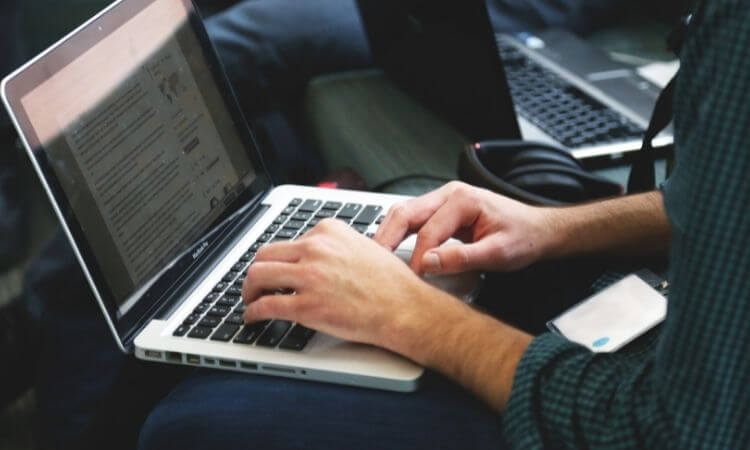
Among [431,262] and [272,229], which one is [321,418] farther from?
[272,229]

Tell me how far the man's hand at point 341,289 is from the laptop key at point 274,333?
2 cm

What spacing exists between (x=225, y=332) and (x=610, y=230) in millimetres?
406

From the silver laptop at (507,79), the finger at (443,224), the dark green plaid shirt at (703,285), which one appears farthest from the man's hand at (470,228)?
the silver laptop at (507,79)

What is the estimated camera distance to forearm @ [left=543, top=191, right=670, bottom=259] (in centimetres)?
92

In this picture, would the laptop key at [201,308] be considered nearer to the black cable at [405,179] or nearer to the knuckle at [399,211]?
the knuckle at [399,211]

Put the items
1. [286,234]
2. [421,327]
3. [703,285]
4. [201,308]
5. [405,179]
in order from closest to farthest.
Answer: [703,285] < [421,327] < [201,308] < [286,234] < [405,179]

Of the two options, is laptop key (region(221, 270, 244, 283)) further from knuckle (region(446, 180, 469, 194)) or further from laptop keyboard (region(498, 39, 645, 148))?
laptop keyboard (region(498, 39, 645, 148))

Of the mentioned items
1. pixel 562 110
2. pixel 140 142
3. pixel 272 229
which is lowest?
pixel 562 110

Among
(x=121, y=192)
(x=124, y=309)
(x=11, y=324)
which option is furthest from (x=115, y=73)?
(x=11, y=324)

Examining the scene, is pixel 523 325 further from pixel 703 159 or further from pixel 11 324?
pixel 11 324

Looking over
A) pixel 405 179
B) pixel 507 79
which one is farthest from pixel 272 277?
pixel 507 79

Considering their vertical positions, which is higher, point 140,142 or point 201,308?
point 140,142

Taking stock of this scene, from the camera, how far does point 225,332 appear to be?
809 millimetres

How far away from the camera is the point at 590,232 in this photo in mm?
928
